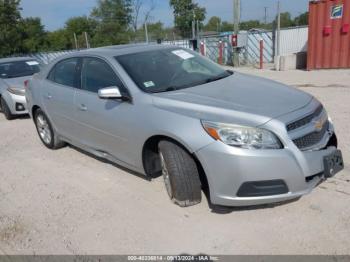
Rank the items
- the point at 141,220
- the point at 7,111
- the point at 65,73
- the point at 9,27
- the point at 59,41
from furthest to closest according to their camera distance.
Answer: the point at 59,41 < the point at 9,27 < the point at 7,111 < the point at 65,73 < the point at 141,220

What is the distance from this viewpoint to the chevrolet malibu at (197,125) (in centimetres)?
296

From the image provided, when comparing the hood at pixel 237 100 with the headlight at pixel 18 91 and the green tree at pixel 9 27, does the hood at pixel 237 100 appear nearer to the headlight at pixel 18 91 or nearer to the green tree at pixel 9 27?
the headlight at pixel 18 91

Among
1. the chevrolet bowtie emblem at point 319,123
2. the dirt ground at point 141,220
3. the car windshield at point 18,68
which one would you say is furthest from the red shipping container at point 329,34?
the chevrolet bowtie emblem at point 319,123

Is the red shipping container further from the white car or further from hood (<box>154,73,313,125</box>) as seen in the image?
hood (<box>154,73,313,125</box>)

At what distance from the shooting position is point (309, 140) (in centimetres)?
313

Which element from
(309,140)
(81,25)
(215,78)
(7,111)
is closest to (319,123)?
(309,140)

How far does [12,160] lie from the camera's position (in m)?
5.59

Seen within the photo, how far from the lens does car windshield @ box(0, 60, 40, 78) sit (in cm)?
905

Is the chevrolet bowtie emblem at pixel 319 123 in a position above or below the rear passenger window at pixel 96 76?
below

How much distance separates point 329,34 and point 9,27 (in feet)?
87.2

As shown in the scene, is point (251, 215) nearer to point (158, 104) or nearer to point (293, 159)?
point (293, 159)

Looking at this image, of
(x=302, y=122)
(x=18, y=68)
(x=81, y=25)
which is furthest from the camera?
(x=81, y=25)

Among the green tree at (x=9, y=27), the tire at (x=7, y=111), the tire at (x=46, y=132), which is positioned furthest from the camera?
the green tree at (x=9, y=27)

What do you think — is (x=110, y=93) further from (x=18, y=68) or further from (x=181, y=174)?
(x=18, y=68)
